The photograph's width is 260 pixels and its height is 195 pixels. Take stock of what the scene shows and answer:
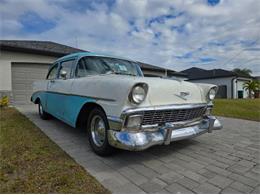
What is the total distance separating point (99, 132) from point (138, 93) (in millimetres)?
1086

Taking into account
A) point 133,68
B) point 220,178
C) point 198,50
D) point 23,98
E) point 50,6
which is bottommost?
point 220,178

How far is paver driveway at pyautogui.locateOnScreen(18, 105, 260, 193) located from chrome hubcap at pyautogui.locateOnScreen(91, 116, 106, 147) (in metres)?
0.24

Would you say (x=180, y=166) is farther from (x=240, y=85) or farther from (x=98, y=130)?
(x=240, y=85)

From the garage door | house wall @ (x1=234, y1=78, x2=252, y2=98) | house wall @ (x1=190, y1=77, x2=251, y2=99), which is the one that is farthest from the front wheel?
house wall @ (x1=234, y1=78, x2=252, y2=98)

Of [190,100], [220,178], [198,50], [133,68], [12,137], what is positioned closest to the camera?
[220,178]

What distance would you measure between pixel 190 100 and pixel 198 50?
53.6ft

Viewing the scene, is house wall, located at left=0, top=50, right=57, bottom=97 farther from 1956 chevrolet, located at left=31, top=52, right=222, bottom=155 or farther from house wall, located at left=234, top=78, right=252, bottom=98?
house wall, located at left=234, top=78, right=252, bottom=98

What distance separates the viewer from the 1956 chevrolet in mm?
2422

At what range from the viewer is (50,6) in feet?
19.8

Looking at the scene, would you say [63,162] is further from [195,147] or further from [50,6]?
[50,6]

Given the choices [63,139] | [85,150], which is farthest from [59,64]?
[85,150]

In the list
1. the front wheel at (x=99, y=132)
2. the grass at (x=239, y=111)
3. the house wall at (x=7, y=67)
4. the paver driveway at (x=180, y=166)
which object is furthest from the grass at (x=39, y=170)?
the grass at (x=239, y=111)

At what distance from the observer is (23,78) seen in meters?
9.64

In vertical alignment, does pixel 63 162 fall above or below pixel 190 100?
below
